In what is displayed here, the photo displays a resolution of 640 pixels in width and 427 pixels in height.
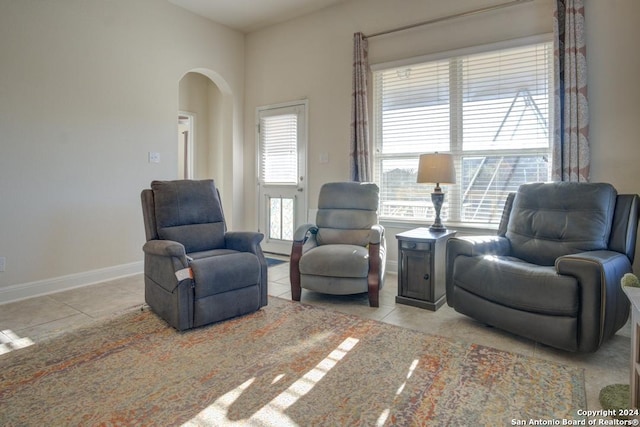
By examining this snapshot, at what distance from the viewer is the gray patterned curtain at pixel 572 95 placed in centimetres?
304

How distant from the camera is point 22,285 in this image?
10.9 ft

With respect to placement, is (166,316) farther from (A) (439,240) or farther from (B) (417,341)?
(A) (439,240)

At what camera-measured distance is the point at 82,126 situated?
12.1 feet

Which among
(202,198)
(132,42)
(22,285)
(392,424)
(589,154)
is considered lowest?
(392,424)

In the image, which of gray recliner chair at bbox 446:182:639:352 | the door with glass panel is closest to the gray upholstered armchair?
gray recliner chair at bbox 446:182:639:352

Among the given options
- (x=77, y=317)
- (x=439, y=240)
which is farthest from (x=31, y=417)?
(x=439, y=240)

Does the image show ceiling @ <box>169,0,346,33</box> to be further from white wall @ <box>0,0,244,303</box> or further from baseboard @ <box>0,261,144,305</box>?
baseboard @ <box>0,261,144,305</box>

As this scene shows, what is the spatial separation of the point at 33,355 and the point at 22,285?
1.51 metres

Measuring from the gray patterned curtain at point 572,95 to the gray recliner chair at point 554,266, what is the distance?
46cm

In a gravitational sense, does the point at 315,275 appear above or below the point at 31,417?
above

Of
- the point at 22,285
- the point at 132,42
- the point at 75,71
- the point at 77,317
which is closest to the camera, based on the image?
the point at 77,317

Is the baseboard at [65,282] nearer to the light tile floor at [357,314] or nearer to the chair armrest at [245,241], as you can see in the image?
the light tile floor at [357,314]

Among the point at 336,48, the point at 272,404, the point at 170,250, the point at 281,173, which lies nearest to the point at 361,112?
the point at 336,48

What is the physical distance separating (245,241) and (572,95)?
115 inches
